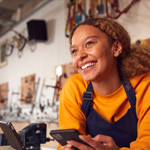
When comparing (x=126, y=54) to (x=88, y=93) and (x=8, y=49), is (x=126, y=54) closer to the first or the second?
(x=88, y=93)

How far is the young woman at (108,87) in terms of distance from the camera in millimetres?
1135

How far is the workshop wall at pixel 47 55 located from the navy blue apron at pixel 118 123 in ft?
A: 5.72

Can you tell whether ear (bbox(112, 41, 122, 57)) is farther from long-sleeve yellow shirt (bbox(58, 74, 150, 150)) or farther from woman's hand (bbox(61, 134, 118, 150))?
woman's hand (bbox(61, 134, 118, 150))

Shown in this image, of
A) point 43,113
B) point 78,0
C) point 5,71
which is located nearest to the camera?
point 78,0

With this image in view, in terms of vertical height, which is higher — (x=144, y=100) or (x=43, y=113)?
(x=144, y=100)

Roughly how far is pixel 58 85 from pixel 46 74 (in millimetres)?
645

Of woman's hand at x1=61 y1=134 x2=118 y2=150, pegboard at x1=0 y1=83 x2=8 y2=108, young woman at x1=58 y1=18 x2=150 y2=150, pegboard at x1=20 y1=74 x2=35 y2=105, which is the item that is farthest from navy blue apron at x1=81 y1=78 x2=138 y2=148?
pegboard at x1=0 y1=83 x2=8 y2=108

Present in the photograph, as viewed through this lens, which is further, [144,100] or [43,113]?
[43,113]

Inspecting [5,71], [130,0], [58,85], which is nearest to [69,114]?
[130,0]

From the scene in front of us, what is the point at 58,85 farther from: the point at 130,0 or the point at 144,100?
the point at 144,100

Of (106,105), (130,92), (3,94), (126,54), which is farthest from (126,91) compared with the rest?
(3,94)

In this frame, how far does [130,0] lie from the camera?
283 centimetres

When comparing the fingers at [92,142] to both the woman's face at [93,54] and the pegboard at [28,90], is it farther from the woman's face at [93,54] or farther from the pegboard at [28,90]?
the pegboard at [28,90]

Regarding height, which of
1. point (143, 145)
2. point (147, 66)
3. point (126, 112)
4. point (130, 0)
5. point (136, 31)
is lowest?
point (143, 145)
